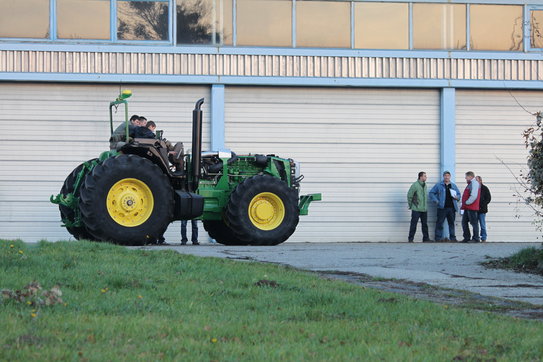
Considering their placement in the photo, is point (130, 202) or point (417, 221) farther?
point (417, 221)

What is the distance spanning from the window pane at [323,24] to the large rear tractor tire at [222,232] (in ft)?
23.9

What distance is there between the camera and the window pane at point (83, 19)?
23453 millimetres

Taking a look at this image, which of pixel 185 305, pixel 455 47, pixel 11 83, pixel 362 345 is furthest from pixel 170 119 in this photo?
pixel 362 345

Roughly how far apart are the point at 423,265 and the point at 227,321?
239 inches

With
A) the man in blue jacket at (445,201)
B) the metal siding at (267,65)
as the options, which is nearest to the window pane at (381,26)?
the metal siding at (267,65)

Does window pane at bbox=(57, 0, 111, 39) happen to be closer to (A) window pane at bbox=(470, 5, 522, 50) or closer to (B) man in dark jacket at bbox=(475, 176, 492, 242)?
(A) window pane at bbox=(470, 5, 522, 50)

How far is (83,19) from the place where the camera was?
23547 millimetres

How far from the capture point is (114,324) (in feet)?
20.1

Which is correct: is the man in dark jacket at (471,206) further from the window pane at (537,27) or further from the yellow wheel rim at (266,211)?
the yellow wheel rim at (266,211)

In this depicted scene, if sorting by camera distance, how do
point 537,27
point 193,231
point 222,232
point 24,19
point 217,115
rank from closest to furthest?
point 222,232 → point 193,231 → point 24,19 → point 217,115 → point 537,27

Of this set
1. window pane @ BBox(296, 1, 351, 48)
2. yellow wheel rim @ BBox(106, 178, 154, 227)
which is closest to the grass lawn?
yellow wheel rim @ BBox(106, 178, 154, 227)

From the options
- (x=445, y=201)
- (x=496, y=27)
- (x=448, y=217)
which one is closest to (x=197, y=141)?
(x=445, y=201)

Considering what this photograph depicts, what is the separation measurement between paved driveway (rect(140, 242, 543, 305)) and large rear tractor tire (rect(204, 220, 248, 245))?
110 inches

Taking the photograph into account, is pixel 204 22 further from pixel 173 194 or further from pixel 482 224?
pixel 173 194
